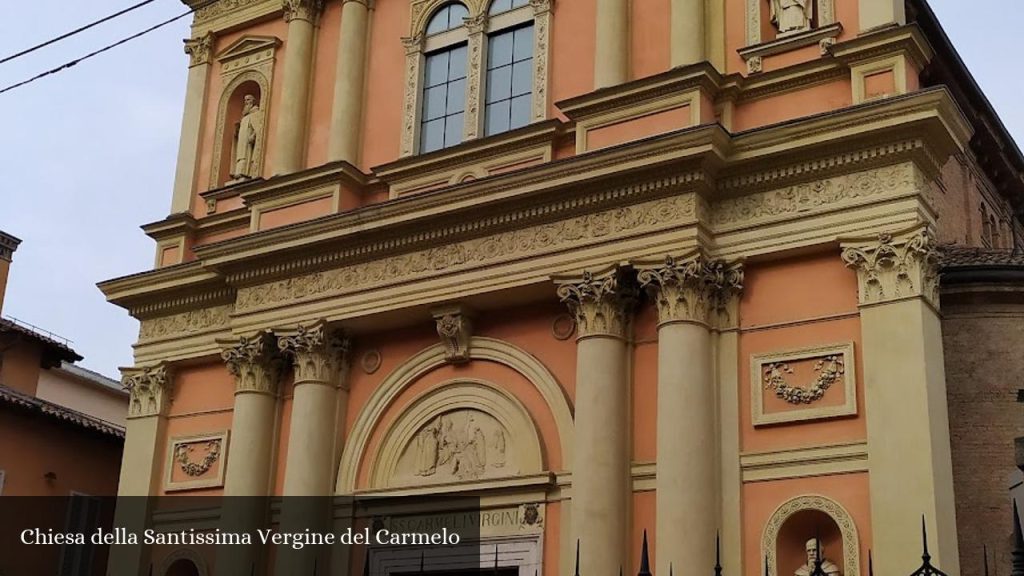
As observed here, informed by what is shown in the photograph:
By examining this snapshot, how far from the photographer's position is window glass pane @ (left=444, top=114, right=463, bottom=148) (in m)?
17.6

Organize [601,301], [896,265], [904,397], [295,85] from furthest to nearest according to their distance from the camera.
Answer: [295,85] < [601,301] < [896,265] < [904,397]

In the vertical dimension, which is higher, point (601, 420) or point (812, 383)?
point (812, 383)

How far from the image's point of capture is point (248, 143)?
776 inches

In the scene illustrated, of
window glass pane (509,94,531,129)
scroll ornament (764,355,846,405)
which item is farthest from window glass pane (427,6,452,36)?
scroll ornament (764,355,846,405)

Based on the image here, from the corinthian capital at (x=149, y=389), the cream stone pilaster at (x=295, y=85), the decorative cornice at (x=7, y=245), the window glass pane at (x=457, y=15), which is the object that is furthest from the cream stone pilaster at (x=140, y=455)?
the decorative cornice at (x=7, y=245)

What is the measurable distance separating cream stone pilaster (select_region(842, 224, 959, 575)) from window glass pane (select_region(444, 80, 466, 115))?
615 centimetres

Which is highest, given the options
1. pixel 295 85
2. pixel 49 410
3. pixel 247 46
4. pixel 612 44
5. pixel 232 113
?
pixel 247 46

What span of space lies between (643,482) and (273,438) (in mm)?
5658

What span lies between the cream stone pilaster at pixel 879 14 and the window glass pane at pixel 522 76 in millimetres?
4417

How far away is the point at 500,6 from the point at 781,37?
14.3ft

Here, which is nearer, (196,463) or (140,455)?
(196,463)

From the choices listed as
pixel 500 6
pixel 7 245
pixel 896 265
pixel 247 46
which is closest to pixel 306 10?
pixel 247 46

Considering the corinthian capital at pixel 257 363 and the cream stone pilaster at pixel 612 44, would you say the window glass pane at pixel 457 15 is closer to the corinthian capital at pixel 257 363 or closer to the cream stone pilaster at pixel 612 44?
the cream stone pilaster at pixel 612 44

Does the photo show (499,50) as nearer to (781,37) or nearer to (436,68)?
(436,68)
